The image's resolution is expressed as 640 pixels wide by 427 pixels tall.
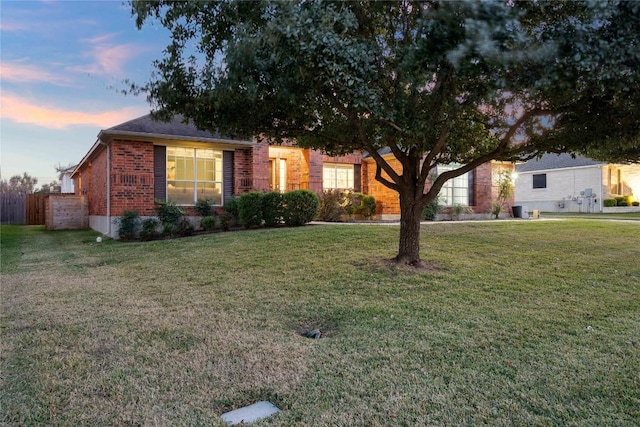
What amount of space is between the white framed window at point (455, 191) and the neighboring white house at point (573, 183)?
10288 mm

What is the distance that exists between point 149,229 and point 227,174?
346cm

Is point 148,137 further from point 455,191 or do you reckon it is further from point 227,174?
point 455,191

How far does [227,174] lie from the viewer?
1398cm

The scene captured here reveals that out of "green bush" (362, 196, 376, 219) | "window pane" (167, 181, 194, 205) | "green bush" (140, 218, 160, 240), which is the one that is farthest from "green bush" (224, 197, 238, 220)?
"green bush" (362, 196, 376, 219)

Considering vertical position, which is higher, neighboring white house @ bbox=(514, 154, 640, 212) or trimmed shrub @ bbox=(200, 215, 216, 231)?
neighboring white house @ bbox=(514, 154, 640, 212)

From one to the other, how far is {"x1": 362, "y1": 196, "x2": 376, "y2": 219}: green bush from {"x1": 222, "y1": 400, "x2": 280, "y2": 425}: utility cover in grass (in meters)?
13.7

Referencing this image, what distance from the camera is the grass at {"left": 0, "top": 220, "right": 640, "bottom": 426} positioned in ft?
8.65

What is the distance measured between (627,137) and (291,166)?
1244 centimetres

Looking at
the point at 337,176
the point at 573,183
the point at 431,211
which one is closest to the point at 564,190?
the point at 573,183

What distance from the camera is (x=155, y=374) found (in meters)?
3.09

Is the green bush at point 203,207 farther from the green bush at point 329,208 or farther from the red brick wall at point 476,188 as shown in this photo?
the red brick wall at point 476,188

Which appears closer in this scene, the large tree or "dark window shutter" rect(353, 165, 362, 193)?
the large tree

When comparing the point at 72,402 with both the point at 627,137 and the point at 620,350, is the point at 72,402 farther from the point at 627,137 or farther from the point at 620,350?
the point at 627,137

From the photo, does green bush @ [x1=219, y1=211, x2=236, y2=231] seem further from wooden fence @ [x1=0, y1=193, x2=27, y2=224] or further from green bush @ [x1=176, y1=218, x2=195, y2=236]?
wooden fence @ [x1=0, y1=193, x2=27, y2=224]
